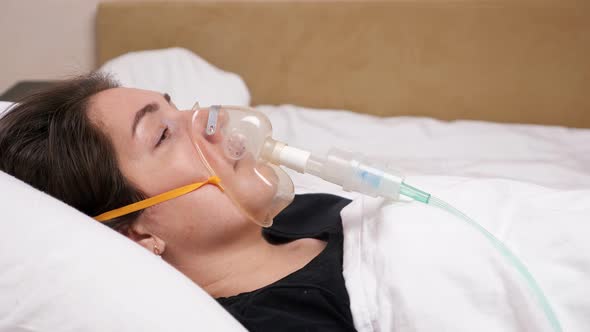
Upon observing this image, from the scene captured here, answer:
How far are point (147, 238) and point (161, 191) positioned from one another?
0.10 meters

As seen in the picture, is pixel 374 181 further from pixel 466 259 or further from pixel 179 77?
pixel 179 77

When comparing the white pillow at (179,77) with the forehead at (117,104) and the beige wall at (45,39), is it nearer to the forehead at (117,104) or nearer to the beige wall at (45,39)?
the beige wall at (45,39)

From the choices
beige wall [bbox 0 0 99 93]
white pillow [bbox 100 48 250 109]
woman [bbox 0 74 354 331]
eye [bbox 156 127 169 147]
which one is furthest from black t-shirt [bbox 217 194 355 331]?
beige wall [bbox 0 0 99 93]

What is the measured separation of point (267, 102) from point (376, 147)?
516 millimetres

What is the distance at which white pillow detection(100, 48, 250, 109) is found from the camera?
178 cm

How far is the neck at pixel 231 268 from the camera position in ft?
3.34

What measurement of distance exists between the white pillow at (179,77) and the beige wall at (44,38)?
1.13ft

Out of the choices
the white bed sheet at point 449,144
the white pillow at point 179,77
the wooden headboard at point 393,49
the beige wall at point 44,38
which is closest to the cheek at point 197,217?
the white bed sheet at point 449,144

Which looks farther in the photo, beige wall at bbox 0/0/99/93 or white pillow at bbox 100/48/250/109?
beige wall at bbox 0/0/99/93

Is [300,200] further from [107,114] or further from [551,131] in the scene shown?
[551,131]

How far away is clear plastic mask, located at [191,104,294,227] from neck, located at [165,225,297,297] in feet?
0.23

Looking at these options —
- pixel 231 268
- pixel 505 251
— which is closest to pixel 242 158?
pixel 231 268

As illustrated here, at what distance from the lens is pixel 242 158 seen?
99cm

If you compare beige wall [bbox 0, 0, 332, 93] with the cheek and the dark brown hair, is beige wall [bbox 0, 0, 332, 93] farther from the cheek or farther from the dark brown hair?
the cheek
